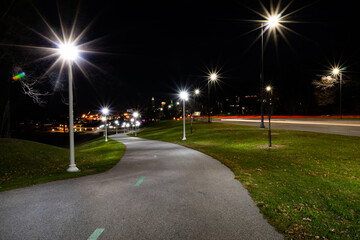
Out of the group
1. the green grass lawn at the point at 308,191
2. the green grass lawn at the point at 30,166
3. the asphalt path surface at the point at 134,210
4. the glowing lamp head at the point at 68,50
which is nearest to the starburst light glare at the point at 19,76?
the green grass lawn at the point at 30,166

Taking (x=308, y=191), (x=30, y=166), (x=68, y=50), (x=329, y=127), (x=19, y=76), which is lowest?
(x=30, y=166)

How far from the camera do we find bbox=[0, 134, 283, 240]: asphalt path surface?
12.7 ft

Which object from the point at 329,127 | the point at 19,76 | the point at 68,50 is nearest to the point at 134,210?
the point at 68,50

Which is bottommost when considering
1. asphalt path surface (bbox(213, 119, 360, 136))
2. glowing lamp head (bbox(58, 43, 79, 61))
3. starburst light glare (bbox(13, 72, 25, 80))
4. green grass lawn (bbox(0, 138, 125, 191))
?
green grass lawn (bbox(0, 138, 125, 191))

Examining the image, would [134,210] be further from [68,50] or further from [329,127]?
[329,127]

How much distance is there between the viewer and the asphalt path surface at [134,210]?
12.7 ft

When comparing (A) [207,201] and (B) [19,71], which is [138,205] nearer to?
(A) [207,201]

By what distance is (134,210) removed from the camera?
4.83 meters

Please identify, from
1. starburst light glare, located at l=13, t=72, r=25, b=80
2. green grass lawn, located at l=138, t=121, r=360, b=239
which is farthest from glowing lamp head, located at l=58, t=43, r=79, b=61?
starburst light glare, located at l=13, t=72, r=25, b=80

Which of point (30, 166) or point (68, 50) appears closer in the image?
point (68, 50)

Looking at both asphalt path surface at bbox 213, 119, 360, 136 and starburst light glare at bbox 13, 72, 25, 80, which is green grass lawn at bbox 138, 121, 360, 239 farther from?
starburst light glare at bbox 13, 72, 25, 80

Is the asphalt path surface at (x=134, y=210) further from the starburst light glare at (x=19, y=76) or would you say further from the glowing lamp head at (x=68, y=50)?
the starburst light glare at (x=19, y=76)

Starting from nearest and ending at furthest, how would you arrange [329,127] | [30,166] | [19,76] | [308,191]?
[308,191] < [30,166] < [19,76] < [329,127]

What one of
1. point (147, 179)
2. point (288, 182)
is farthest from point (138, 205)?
point (288, 182)
